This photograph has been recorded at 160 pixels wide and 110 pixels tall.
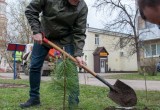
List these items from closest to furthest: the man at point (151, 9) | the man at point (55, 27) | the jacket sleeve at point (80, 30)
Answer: the man at point (151, 9), the man at point (55, 27), the jacket sleeve at point (80, 30)

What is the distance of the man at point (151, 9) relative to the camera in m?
1.18

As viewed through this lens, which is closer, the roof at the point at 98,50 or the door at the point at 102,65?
the roof at the point at 98,50

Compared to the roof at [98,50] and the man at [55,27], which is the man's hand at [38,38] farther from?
the roof at [98,50]

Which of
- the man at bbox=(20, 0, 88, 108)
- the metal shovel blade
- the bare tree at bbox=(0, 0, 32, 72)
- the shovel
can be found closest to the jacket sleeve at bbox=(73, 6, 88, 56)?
the man at bbox=(20, 0, 88, 108)

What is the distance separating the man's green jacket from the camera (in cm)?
412

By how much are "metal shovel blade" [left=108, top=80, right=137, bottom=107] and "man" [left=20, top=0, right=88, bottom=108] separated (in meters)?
0.73

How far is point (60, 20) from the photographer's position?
418 cm

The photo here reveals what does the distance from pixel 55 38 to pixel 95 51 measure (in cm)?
4447

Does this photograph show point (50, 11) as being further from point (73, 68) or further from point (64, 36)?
point (73, 68)

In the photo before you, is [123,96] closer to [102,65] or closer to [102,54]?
[102,65]

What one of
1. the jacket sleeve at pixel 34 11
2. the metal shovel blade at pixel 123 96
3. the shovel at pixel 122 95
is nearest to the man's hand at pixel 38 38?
the jacket sleeve at pixel 34 11

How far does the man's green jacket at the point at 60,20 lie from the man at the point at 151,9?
289cm

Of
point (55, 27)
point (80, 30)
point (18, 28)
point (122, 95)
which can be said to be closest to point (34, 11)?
point (55, 27)

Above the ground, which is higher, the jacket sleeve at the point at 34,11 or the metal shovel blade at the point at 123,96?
the jacket sleeve at the point at 34,11
